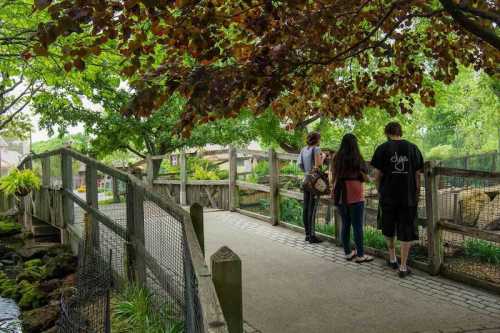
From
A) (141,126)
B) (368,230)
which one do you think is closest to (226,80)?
(368,230)

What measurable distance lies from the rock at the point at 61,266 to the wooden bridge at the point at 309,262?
443 mm

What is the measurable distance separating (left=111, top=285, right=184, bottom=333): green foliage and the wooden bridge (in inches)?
6.2

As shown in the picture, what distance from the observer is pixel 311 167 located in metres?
8.13

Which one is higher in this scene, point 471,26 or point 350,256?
point 471,26

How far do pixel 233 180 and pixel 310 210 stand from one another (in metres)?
4.09

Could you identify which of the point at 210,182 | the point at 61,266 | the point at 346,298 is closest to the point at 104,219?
the point at 61,266

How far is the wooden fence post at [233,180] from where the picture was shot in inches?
467

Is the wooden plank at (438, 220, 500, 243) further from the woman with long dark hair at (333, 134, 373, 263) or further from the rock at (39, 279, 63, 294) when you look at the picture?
the rock at (39, 279, 63, 294)

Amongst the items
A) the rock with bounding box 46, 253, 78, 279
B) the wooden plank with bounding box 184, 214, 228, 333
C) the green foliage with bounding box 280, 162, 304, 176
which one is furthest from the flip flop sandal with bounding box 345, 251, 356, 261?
the green foliage with bounding box 280, 162, 304, 176

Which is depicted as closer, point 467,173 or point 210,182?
point 467,173

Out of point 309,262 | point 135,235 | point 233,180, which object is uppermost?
point 233,180

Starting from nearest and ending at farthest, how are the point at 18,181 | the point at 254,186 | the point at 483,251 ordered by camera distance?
1. the point at 483,251
2. the point at 18,181
3. the point at 254,186

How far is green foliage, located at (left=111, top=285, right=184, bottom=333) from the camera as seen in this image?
416 centimetres

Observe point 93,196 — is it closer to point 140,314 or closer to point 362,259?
point 140,314
